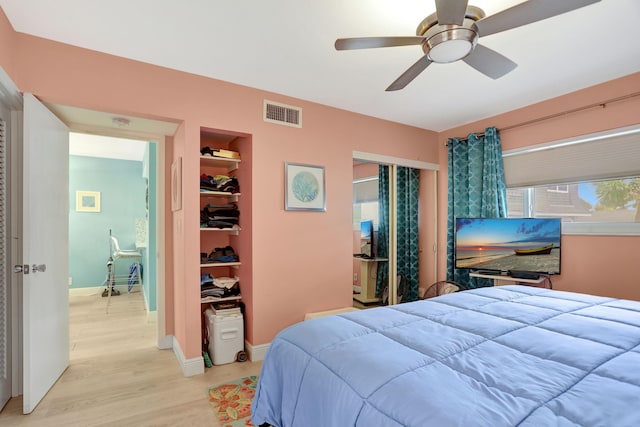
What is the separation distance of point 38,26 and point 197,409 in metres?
2.68

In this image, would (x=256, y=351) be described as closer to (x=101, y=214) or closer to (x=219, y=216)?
(x=219, y=216)

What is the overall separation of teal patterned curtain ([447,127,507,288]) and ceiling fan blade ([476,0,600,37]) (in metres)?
2.34

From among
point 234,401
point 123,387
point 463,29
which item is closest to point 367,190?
point 463,29

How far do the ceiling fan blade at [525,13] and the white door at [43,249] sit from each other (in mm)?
2747

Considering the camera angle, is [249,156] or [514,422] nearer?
[514,422]

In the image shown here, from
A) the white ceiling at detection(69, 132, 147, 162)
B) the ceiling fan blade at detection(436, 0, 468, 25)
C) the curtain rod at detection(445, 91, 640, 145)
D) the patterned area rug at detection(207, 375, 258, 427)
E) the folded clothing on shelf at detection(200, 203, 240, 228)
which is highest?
the white ceiling at detection(69, 132, 147, 162)

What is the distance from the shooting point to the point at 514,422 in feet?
2.69

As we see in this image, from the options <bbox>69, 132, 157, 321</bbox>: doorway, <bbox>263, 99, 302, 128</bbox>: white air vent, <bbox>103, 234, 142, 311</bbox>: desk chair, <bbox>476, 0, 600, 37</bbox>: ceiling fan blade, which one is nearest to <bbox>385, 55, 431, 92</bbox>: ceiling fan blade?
<bbox>476, 0, 600, 37</bbox>: ceiling fan blade

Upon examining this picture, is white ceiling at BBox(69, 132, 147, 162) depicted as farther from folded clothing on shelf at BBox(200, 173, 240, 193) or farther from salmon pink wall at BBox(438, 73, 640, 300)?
salmon pink wall at BBox(438, 73, 640, 300)

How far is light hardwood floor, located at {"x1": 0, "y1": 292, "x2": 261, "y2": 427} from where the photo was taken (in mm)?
2014

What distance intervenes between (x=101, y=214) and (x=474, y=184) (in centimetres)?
621

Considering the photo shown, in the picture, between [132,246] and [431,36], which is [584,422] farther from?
[132,246]

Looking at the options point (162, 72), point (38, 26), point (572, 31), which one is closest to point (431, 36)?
point (572, 31)

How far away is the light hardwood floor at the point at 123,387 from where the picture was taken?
6.61ft
